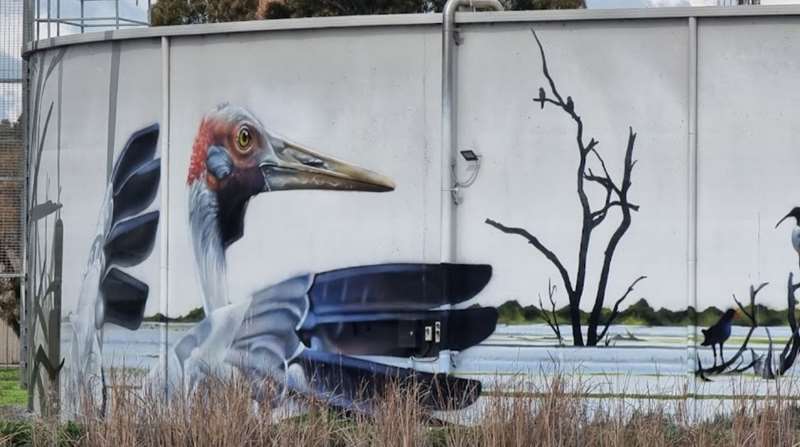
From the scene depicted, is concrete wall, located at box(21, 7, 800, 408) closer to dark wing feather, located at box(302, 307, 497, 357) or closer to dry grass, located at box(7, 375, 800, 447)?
dark wing feather, located at box(302, 307, 497, 357)

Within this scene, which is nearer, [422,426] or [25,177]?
[422,426]

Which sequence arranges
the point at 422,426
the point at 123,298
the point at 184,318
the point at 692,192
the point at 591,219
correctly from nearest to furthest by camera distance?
the point at 422,426
the point at 692,192
the point at 591,219
the point at 184,318
the point at 123,298

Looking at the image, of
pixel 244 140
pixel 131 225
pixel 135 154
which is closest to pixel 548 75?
pixel 244 140

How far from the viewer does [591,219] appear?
945 centimetres

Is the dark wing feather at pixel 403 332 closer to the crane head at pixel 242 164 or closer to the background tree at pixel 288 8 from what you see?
the crane head at pixel 242 164

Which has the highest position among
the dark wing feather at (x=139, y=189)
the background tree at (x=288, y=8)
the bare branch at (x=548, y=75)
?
the background tree at (x=288, y=8)

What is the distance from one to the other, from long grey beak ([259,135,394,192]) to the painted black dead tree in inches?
46.6

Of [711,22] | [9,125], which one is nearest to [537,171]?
[711,22]

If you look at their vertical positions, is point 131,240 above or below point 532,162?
below

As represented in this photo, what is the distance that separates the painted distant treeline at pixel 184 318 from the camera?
33.3 ft

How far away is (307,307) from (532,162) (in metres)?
1.98

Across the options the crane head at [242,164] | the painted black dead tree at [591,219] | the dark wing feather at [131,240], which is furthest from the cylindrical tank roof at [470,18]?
the dark wing feather at [131,240]

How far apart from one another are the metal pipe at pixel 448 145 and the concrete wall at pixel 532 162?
0.06 meters

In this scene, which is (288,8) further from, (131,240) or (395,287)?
(395,287)
